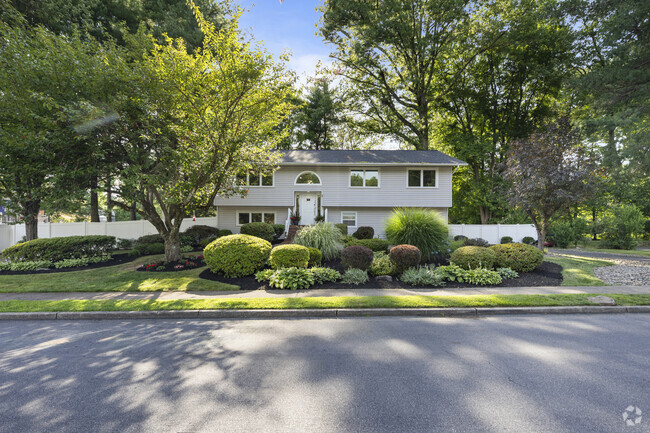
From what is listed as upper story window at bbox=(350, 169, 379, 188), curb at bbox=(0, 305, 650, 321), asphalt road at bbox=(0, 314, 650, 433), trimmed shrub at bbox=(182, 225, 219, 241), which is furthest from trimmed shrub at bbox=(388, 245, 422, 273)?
trimmed shrub at bbox=(182, 225, 219, 241)

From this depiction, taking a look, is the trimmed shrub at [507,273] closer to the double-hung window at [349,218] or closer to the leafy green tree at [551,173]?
the leafy green tree at [551,173]

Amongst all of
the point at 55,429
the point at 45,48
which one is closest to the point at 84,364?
the point at 55,429

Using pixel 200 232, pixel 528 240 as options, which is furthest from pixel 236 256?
pixel 528 240

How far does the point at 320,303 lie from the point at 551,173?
465 inches

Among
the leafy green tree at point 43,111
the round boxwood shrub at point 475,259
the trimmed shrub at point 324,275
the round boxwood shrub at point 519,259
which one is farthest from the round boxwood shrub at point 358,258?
the leafy green tree at point 43,111

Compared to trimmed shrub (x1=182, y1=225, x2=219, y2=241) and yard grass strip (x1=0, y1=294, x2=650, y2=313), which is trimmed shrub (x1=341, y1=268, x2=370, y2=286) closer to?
yard grass strip (x1=0, y1=294, x2=650, y2=313)

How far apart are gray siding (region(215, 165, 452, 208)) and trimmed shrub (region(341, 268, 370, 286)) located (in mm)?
9575

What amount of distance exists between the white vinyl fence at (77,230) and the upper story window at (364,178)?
13.0m

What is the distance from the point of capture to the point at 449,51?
20.2 m

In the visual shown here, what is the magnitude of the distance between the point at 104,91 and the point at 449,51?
2191 cm

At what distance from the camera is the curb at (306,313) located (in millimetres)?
5648

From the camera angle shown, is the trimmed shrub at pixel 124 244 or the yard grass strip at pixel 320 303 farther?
the trimmed shrub at pixel 124 244

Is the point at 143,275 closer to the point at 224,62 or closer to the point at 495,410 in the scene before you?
the point at 224,62

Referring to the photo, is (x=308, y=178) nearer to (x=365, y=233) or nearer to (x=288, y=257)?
(x=365, y=233)
